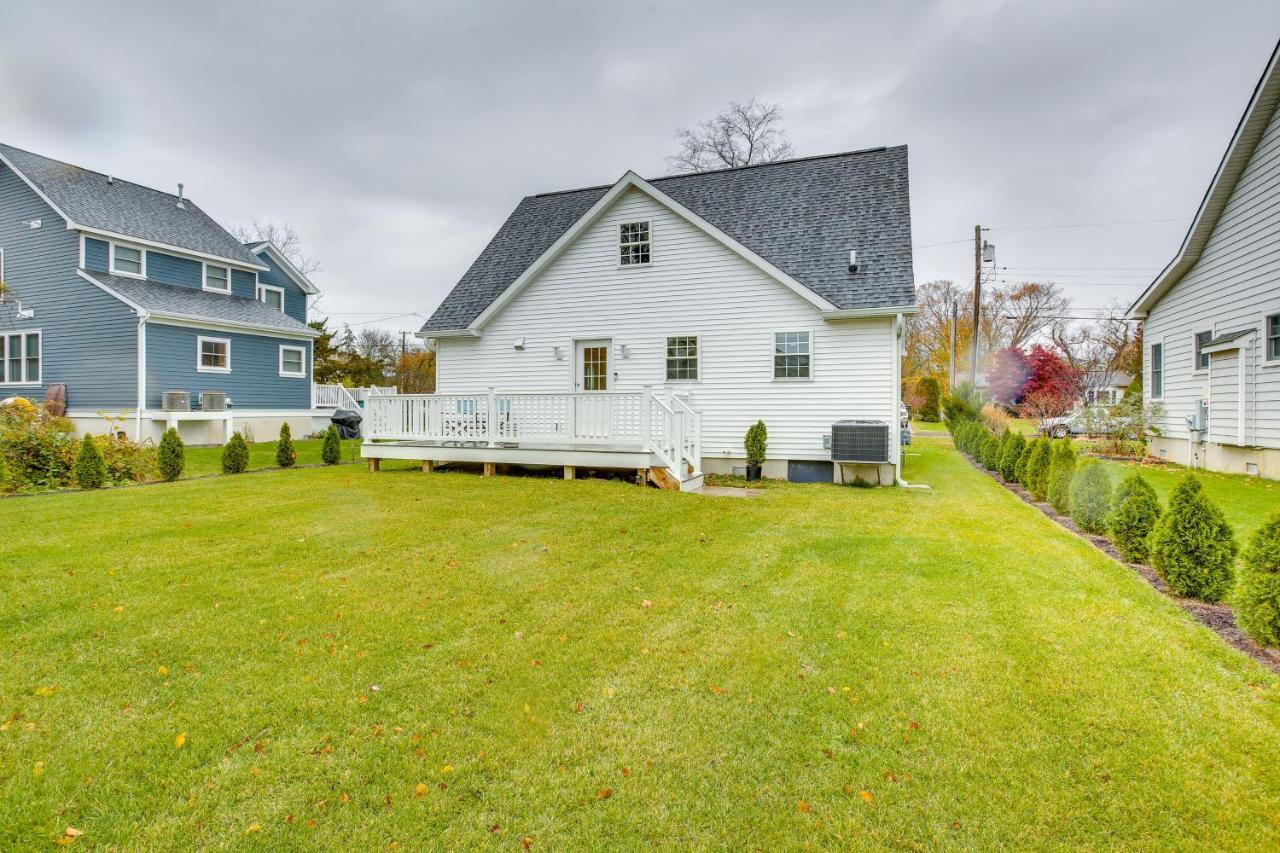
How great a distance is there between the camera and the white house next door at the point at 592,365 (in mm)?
12578

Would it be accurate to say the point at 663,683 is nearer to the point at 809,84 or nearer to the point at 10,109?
the point at 809,84

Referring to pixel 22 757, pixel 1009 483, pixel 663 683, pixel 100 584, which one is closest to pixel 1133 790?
pixel 663 683

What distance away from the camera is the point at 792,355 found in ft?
36.8

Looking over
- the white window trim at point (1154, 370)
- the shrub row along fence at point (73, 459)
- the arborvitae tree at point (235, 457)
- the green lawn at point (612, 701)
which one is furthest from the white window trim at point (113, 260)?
the white window trim at point (1154, 370)

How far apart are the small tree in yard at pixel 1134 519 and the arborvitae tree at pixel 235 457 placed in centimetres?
1322

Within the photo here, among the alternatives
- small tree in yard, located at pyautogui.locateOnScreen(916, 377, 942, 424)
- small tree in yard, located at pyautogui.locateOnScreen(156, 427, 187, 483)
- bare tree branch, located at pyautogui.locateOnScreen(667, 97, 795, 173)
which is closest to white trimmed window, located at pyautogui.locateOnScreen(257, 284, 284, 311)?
small tree in yard, located at pyautogui.locateOnScreen(156, 427, 187, 483)

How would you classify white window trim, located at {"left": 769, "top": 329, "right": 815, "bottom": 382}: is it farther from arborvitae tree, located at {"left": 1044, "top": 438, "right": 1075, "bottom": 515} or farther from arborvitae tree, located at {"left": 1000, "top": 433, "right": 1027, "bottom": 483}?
arborvitae tree, located at {"left": 1000, "top": 433, "right": 1027, "bottom": 483}

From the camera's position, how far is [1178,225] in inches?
1083

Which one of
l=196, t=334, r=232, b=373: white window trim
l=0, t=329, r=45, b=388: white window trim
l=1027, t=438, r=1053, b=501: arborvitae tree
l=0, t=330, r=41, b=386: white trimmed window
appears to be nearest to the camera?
l=1027, t=438, r=1053, b=501: arborvitae tree

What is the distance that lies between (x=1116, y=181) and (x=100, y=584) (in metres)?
29.5

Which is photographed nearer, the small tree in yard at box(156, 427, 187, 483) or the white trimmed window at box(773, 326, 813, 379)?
the small tree in yard at box(156, 427, 187, 483)

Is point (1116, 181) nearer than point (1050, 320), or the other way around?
point (1116, 181)

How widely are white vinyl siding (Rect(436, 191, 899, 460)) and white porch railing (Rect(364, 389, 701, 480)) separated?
46.6 inches

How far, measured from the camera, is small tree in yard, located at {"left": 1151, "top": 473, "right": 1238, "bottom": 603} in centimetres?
456
